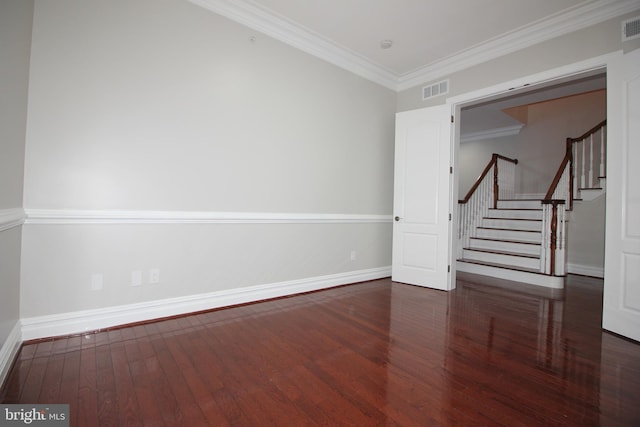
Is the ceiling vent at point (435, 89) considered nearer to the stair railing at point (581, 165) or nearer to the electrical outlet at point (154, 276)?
the stair railing at point (581, 165)

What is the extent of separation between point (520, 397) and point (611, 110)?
2631 millimetres

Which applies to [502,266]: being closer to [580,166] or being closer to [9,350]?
[580,166]

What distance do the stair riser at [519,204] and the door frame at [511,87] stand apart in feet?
10.5

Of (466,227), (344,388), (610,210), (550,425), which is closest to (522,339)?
(550,425)

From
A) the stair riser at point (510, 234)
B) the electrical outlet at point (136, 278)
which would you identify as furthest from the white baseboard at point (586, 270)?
the electrical outlet at point (136, 278)

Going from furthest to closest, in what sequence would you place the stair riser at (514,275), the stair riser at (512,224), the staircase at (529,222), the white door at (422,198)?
the stair riser at (512,224) → the staircase at (529,222) → the stair riser at (514,275) → the white door at (422,198)

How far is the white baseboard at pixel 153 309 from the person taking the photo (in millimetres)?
2195

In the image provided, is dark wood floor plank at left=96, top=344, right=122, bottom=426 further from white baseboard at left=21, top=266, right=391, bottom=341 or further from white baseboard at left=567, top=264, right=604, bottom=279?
white baseboard at left=567, top=264, right=604, bottom=279

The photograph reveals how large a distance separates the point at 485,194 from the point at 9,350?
7074 millimetres

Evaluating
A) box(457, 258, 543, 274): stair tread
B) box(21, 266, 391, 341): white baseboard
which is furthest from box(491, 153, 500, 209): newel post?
box(21, 266, 391, 341): white baseboard

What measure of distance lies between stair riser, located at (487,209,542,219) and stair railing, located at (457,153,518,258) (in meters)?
0.14

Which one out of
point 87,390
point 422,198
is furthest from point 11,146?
point 422,198

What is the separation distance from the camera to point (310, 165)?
3666mm

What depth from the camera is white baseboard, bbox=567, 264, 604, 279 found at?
5.04m
